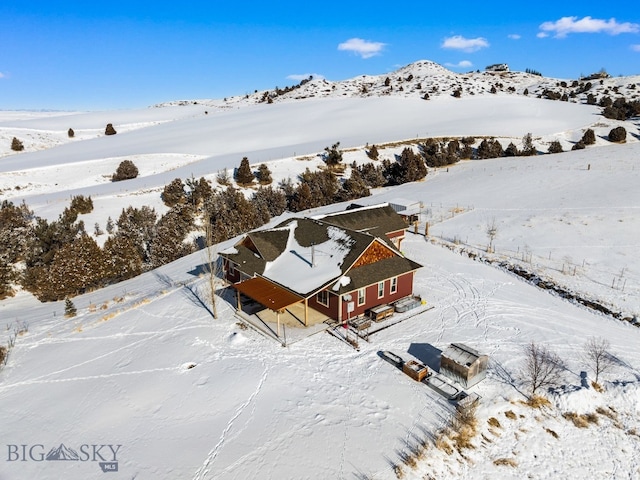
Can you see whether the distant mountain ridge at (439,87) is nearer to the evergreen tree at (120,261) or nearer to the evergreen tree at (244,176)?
the evergreen tree at (244,176)

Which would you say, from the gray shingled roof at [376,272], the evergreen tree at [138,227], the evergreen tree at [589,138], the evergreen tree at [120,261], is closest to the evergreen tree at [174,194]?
the evergreen tree at [138,227]

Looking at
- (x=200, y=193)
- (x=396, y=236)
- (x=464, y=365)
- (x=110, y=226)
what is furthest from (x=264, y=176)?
(x=464, y=365)

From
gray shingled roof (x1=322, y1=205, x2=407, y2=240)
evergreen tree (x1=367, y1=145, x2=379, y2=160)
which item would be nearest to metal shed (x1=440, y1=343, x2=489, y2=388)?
gray shingled roof (x1=322, y1=205, x2=407, y2=240)

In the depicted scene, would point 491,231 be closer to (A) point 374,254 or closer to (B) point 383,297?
(B) point 383,297

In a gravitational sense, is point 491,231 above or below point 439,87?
below

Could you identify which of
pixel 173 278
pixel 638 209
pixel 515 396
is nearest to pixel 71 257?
pixel 173 278
